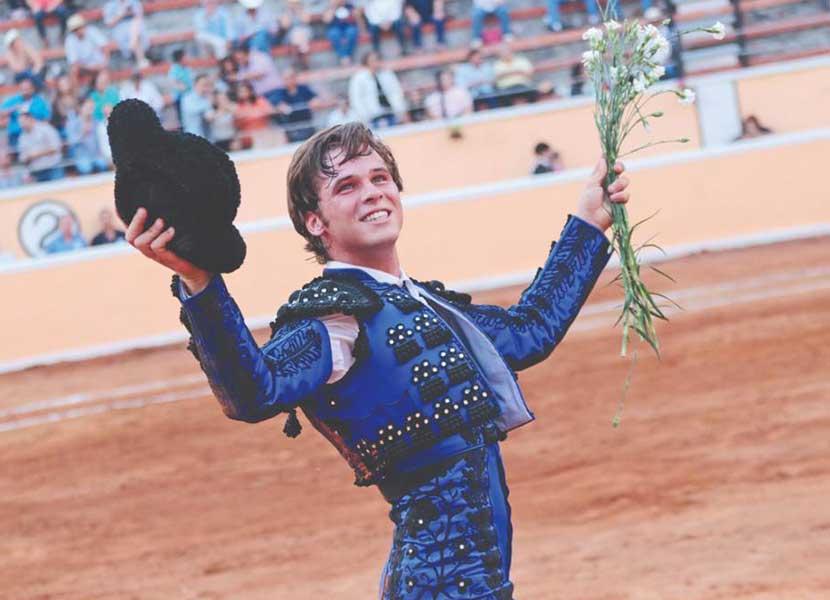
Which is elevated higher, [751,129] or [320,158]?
[320,158]

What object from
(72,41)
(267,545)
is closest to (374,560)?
(267,545)

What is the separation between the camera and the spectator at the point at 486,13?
1523cm

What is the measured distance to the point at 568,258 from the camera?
3.31 metres

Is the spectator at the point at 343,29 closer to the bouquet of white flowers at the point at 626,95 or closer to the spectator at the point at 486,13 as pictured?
the spectator at the point at 486,13

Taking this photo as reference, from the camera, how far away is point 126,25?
51.1ft

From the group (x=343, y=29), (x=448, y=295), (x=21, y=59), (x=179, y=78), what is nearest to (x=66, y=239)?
(x=179, y=78)

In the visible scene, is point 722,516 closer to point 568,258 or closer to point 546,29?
point 568,258

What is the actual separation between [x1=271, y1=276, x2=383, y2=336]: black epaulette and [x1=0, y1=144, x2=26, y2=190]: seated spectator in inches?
480

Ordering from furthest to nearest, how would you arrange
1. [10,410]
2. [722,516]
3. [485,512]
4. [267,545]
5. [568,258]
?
[10,410] → [267,545] → [722,516] → [568,258] → [485,512]

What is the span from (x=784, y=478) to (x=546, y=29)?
→ 355 inches

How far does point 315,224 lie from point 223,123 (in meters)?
11.6

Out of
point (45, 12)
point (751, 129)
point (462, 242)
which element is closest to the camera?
point (462, 242)

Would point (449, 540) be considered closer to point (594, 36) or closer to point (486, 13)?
point (594, 36)

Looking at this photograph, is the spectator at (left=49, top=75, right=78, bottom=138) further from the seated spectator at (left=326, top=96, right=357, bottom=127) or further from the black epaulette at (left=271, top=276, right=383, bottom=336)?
the black epaulette at (left=271, top=276, right=383, bottom=336)
